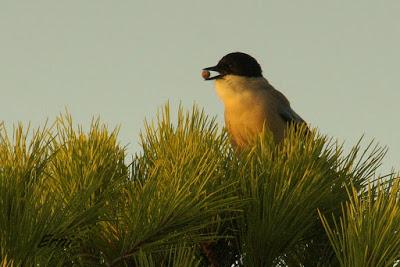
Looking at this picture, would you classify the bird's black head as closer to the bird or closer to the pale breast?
the bird

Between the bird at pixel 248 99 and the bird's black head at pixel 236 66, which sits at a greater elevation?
the bird's black head at pixel 236 66

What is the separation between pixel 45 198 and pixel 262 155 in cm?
131

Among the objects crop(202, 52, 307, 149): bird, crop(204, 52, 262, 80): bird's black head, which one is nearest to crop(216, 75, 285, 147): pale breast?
crop(202, 52, 307, 149): bird

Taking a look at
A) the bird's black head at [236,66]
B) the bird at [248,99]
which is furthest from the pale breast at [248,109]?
the bird's black head at [236,66]

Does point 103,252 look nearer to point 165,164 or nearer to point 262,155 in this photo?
point 165,164

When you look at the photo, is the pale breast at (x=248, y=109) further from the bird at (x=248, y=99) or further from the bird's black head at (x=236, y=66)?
the bird's black head at (x=236, y=66)

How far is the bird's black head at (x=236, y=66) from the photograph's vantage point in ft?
29.0

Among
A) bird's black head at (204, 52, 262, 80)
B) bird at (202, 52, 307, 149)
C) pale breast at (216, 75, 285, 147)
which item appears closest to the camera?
pale breast at (216, 75, 285, 147)

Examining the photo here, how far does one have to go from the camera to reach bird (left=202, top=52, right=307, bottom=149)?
784 cm

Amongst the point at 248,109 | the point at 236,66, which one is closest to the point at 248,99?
the point at 248,109

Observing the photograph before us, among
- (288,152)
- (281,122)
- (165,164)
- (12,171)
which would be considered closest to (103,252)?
(165,164)

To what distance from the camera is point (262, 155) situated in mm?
4586

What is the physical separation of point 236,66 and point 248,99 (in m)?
0.78

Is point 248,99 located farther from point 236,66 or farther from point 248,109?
point 236,66
